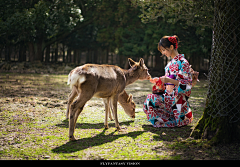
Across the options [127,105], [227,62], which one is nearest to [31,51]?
[127,105]

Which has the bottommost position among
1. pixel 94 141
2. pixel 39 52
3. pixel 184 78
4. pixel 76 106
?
pixel 94 141

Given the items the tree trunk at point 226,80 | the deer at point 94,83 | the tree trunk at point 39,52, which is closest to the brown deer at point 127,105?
the deer at point 94,83

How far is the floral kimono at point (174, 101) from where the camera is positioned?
5.12 meters

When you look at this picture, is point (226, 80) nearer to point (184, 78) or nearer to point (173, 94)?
point (184, 78)

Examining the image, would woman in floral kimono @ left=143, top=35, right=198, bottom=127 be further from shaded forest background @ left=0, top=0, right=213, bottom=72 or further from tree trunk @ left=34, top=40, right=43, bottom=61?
tree trunk @ left=34, top=40, right=43, bottom=61

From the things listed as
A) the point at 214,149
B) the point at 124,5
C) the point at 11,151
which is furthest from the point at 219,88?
the point at 124,5

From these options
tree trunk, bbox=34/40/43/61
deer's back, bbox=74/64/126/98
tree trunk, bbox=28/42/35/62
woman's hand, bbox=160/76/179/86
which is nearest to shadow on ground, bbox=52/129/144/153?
deer's back, bbox=74/64/126/98

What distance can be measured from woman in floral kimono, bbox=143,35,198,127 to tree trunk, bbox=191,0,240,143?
36.1 inches

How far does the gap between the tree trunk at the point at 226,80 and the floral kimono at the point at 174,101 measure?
91 cm

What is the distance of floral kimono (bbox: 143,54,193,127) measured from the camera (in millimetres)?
5117

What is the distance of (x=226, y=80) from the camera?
4.14 meters

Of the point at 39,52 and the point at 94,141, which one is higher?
the point at 39,52

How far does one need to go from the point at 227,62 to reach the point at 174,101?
1530 millimetres
